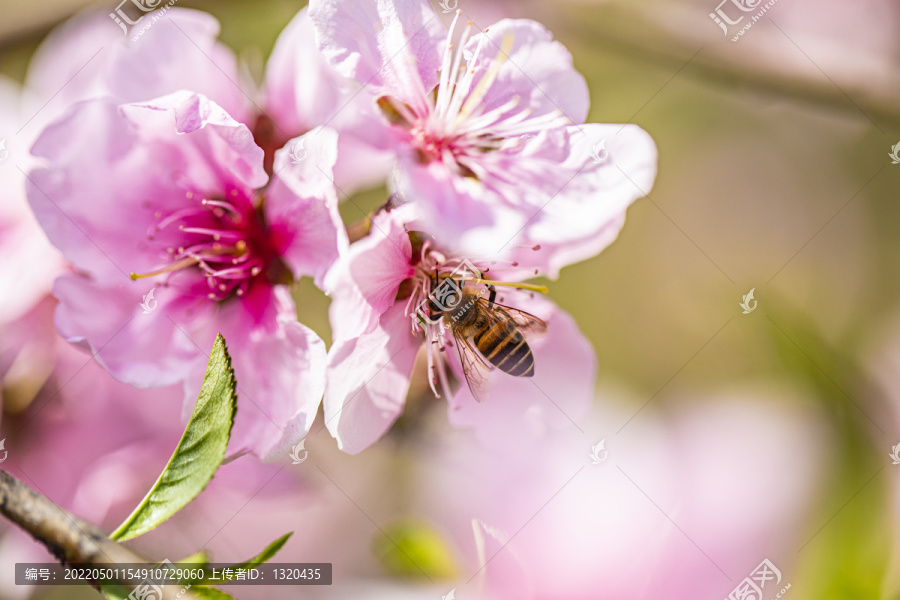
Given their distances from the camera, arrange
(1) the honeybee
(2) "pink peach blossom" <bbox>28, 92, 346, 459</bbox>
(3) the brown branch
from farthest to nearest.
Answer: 1. (1) the honeybee
2. (2) "pink peach blossom" <bbox>28, 92, 346, 459</bbox>
3. (3) the brown branch

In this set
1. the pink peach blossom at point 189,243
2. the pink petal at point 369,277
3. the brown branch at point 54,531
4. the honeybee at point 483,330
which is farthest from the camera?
the honeybee at point 483,330

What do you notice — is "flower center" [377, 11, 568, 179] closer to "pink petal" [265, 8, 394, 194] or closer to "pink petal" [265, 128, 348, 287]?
"pink petal" [265, 8, 394, 194]

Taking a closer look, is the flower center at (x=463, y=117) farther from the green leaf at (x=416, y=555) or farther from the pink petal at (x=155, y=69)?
the green leaf at (x=416, y=555)

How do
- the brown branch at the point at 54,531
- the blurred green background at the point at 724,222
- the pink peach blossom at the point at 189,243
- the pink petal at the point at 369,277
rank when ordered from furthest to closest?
the blurred green background at the point at 724,222
the pink peach blossom at the point at 189,243
the pink petal at the point at 369,277
the brown branch at the point at 54,531

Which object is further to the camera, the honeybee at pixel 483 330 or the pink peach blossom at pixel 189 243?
the honeybee at pixel 483 330

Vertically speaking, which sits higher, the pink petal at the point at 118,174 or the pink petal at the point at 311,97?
the pink petal at the point at 311,97

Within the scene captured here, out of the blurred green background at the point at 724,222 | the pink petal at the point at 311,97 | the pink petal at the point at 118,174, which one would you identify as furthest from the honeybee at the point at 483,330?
the blurred green background at the point at 724,222

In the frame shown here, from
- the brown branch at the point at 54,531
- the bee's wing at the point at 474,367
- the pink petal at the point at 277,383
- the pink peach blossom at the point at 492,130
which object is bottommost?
the brown branch at the point at 54,531

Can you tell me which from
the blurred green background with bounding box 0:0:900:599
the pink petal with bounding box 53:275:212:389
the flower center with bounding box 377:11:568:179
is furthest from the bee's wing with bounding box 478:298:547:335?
the blurred green background with bounding box 0:0:900:599
